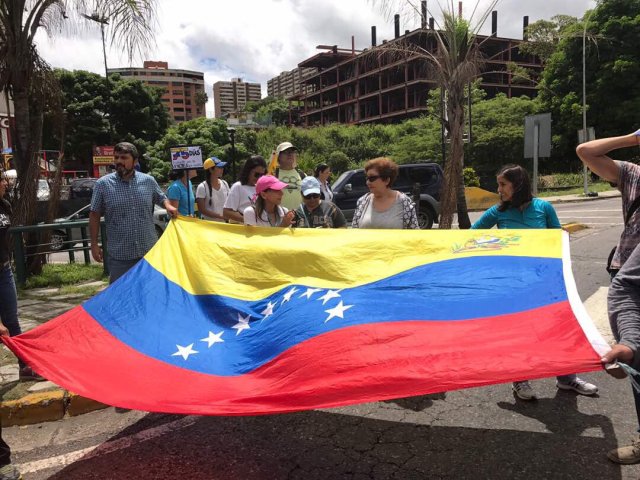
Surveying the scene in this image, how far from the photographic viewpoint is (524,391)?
12.5ft

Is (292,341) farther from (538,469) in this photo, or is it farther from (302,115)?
(302,115)

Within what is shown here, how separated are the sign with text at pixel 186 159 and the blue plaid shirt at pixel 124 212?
223cm

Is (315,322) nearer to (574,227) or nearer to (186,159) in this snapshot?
(186,159)

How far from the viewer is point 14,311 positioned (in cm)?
423

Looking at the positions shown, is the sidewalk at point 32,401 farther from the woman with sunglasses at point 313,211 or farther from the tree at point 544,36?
the tree at point 544,36

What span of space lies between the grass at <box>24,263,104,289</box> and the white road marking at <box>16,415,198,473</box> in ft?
18.7

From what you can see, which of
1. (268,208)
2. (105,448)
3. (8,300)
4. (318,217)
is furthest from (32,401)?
(318,217)

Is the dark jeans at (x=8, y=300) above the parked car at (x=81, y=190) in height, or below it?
below

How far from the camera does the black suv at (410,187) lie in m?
14.9

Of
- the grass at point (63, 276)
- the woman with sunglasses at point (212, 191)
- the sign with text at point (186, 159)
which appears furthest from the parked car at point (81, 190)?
the woman with sunglasses at point (212, 191)

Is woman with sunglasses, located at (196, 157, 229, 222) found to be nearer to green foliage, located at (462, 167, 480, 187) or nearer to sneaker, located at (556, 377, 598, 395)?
sneaker, located at (556, 377, 598, 395)

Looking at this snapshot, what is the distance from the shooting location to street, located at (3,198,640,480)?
9.84ft

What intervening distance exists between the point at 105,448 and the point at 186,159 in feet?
14.0

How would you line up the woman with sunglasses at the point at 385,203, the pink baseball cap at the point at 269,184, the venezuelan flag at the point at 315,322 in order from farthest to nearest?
the pink baseball cap at the point at 269,184 < the woman with sunglasses at the point at 385,203 < the venezuelan flag at the point at 315,322
